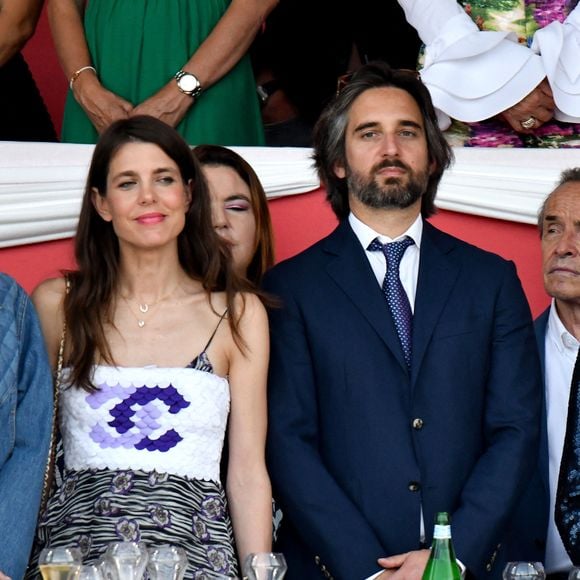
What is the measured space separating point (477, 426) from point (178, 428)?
717 mm

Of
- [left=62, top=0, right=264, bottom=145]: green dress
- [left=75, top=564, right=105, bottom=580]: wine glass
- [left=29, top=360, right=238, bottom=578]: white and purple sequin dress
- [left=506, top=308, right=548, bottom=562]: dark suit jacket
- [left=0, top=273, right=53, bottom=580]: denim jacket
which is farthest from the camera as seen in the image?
[left=62, top=0, right=264, bottom=145]: green dress

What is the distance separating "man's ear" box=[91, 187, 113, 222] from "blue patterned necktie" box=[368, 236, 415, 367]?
0.65 m

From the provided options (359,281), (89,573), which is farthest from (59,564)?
(359,281)

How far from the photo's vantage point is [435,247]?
4.27m

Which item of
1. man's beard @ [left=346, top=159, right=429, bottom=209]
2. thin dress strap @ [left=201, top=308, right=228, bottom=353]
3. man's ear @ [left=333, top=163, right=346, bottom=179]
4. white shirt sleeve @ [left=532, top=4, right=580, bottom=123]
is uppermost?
white shirt sleeve @ [left=532, top=4, right=580, bottom=123]

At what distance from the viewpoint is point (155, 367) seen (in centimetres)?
405

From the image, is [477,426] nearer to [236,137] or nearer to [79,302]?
[79,302]

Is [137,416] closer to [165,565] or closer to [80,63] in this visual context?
[165,565]

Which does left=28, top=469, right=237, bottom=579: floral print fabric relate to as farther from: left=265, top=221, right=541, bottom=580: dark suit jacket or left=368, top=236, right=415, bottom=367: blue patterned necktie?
left=368, top=236, right=415, bottom=367: blue patterned necktie

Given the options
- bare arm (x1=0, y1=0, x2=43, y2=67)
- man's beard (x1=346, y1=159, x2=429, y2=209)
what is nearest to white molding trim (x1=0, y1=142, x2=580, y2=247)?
bare arm (x1=0, y1=0, x2=43, y2=67)

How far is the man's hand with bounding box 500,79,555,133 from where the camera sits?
5.06m

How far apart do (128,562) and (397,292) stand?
1.24 meters

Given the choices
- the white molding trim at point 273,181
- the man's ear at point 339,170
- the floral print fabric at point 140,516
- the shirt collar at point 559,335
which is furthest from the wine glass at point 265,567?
the white molding trim at point 273,181

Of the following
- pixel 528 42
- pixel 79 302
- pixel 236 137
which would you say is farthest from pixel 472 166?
pixel 79 302
